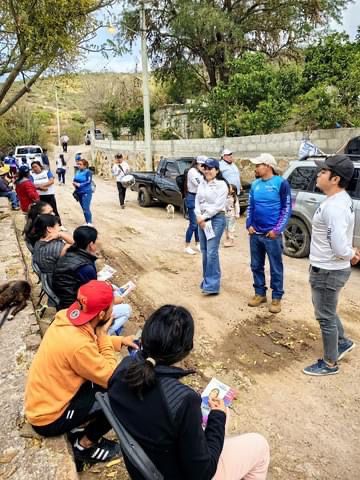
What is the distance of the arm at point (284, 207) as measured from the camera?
15.6 ft

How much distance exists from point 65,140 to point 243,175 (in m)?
24.5

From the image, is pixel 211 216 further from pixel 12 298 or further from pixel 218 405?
pixel 218 405

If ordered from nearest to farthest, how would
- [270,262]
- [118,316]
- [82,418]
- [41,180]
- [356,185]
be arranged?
[82,418], [118,316], [270,262], [356,185], [41,180]

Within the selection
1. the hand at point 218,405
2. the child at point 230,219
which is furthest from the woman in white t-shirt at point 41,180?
the hand at point 218,405

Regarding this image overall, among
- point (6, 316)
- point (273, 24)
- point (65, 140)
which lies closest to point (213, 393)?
point (6, 316)

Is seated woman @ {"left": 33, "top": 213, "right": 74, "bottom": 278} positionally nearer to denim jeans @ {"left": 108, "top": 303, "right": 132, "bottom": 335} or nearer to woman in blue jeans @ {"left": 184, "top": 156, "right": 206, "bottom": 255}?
denim jeans @ {"left": 108, "top": 303, "right": 132, "bottom": 335}

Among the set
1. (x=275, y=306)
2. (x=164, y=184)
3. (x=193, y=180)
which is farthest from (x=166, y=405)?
(x=164, y=184)

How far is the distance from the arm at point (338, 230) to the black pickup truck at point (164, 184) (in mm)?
7478

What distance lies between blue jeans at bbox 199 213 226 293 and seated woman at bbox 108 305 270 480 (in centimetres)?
359

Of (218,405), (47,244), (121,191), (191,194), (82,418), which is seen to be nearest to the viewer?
→ (218,405)

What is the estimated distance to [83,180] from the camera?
9109 millimetres

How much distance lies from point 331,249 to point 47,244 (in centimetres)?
270

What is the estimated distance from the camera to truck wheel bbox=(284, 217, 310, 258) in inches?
281

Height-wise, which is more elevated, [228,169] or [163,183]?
[228,169]
